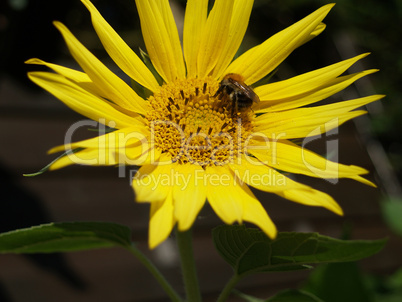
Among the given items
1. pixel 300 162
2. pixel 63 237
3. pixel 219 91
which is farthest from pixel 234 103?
pixel 63 237

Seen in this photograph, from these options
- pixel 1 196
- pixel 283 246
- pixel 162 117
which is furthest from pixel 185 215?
pixel 1 196

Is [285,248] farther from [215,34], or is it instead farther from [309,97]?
[215,34]

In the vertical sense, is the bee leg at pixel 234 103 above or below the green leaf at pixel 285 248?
above

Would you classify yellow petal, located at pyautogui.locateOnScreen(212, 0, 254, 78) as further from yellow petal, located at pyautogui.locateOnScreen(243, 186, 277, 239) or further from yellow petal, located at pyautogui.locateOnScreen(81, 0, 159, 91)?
yellow petal, located at pyautogui.locateOnScreen(243, 186, 277, 239)

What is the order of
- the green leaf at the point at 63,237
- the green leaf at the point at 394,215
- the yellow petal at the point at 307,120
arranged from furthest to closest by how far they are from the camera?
the green leaf at the point at 394,215 < the yellow petal at the point at 307,120 < the green leaf at the point at 63,237

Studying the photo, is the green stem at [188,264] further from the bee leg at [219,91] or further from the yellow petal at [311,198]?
the bee leg at [219,91]

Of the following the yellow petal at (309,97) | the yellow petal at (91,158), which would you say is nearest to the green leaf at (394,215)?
the yellow petal at (309,97)

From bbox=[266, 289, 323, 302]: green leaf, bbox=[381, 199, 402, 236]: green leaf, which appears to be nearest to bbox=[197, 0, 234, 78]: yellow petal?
bbox=[266, 289, 323, 302]: green leaf
